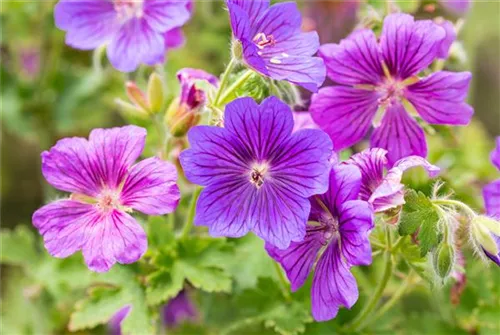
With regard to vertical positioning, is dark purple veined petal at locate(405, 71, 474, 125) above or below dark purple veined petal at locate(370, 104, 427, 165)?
above

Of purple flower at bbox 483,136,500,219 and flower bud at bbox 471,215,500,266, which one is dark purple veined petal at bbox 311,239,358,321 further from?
purple flower at bbox 483,136,500,219

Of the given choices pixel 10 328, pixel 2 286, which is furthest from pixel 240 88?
pixel 2 286

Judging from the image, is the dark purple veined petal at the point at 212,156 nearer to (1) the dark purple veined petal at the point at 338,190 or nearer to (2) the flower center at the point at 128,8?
(1) the dark purple veined petal at the point at 338,190

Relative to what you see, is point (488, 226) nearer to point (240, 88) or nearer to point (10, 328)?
point (240, 88)

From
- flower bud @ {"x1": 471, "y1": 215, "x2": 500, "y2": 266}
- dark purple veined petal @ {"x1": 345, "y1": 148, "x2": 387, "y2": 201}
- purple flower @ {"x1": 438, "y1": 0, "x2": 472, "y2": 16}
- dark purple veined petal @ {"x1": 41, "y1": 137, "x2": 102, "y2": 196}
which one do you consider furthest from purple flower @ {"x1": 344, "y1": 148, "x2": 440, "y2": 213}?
purple flower @ {"x1": 438, "y1": 0, "x2": 472, "y2": 16}

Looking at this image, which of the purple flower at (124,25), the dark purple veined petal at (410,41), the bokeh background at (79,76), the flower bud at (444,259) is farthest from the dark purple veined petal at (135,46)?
the flower bud at (444,259)

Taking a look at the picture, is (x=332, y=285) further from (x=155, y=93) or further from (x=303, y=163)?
(x=155, y=93)

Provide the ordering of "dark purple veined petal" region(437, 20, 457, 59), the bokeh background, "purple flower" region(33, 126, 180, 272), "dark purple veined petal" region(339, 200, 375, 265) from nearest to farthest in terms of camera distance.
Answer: "dark purple veined petal" region(339, 200, 375, 265)
"purple flower" region(33, 126, 180, 272)
"dark purple veined petal" region(437, 20, 457, 59)
the bokeh background
